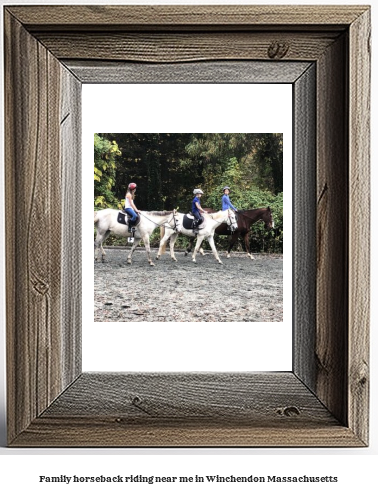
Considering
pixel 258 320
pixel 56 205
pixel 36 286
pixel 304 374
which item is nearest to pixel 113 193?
Answer: pixel 56 205

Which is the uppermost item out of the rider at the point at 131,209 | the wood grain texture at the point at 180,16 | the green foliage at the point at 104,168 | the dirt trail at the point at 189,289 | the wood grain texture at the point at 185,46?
the wood grain texture at the point at 180,16

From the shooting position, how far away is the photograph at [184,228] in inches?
53.2

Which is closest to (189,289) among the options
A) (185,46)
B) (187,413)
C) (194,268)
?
(194,268)

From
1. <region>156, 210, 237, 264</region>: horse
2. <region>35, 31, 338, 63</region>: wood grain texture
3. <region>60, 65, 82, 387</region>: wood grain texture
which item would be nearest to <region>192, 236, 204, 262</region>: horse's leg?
<region>156, 210, 237, 264</region>: horse

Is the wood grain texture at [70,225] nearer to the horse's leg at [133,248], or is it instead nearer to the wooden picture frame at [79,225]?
the wooden picture frame at [79,225]

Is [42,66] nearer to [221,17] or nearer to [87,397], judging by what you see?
[221,17]

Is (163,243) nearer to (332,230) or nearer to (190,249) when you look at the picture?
(190,249)

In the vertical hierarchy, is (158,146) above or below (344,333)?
above

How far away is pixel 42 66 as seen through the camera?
1312mm

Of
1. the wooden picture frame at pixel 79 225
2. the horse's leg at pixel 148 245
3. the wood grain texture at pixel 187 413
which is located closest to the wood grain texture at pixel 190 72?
the wooden picture frame at pixel 79 225

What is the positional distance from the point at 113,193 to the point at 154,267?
0.60ft

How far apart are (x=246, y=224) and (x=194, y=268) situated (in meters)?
0.15

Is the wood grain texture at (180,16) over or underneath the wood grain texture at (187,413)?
over

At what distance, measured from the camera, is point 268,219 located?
135cm
